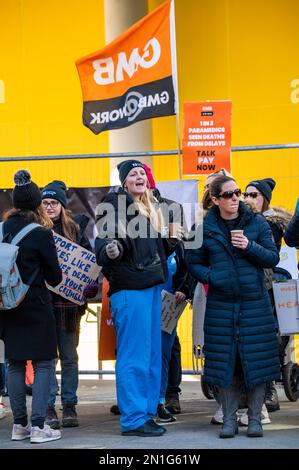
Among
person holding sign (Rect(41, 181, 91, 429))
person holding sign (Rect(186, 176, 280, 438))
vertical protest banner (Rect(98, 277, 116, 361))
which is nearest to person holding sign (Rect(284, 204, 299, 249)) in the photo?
person holding sign (Rect(186, 176, 280, 438))

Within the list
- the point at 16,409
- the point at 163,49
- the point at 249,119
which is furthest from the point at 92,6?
the point at 16,409

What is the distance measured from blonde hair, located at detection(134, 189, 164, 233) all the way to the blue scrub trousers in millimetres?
518

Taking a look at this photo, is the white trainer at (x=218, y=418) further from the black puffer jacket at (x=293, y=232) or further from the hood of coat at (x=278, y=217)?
the hood of coat at (x=278, y=217)

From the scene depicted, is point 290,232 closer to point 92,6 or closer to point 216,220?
point 216,220

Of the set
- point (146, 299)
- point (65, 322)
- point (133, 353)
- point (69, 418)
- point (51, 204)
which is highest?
point (51, 204)

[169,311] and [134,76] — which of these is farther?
[134,76]

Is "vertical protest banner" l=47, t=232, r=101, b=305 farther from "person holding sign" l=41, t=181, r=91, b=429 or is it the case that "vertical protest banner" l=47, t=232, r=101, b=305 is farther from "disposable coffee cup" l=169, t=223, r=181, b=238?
"disposable coffee cup" l=169, t=223, r=181, b=238

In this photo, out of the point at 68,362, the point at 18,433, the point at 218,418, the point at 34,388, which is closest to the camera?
the point at 34,388

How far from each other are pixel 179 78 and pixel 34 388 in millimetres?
8360

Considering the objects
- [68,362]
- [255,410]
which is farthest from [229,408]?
[68,362]

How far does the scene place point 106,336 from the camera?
902 cm

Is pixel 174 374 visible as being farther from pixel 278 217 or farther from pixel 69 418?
pixel 278 217

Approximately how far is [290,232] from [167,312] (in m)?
1.40

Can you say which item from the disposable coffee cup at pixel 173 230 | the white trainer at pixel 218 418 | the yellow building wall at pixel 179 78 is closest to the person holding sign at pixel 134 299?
the disposable coffee cup at pixel 173 230
